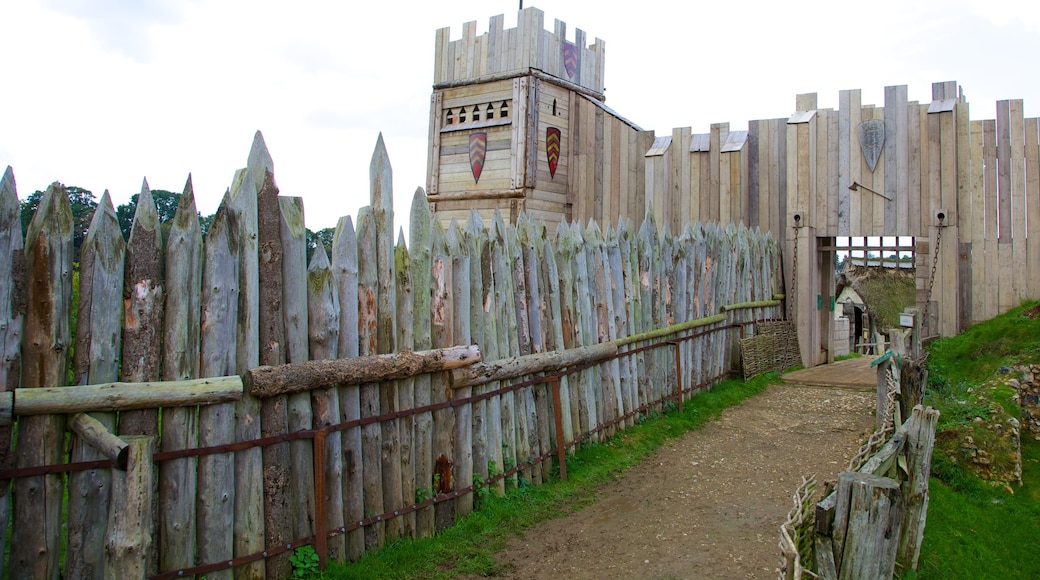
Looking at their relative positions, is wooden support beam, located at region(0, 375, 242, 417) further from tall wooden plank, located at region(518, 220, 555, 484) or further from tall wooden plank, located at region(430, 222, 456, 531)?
tall wooden plank, located at region(518, 220, 555, 484)

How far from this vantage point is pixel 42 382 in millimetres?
3379

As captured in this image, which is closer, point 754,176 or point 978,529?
point 978,529

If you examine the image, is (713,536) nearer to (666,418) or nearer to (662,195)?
(666,418)

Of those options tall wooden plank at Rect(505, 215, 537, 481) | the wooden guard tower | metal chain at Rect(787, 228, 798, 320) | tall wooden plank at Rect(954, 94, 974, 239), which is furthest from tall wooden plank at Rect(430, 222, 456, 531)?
tall wooden plank at Rect(954, 94, 974, 239)

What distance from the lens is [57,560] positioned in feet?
11.2

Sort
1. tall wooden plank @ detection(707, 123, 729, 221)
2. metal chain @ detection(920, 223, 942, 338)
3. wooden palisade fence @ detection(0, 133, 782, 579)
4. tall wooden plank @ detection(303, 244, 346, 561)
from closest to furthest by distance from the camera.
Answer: wooden palisade fence @ detection(0, 133, 782, 579), tall wooden plank @ detection(303, 244, 346, 561), metal chain @ detection(920, 223, 942, 338), tall wooden plank @ detection(707, 123, 729, 221)

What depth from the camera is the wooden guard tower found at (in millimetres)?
12492

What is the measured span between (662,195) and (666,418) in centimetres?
643

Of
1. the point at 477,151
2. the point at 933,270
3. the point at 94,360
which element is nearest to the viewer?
the point at 94,360

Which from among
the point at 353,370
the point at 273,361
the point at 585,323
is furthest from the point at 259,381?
the point at 585,323

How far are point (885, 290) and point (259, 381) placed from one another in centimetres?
2207

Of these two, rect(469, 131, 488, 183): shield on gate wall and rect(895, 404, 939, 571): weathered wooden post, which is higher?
rect(469, 131, 488, 183): shield on gate wall

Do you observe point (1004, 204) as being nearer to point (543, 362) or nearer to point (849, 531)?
point (543, 362)

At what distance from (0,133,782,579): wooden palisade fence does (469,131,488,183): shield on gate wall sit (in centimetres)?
649
